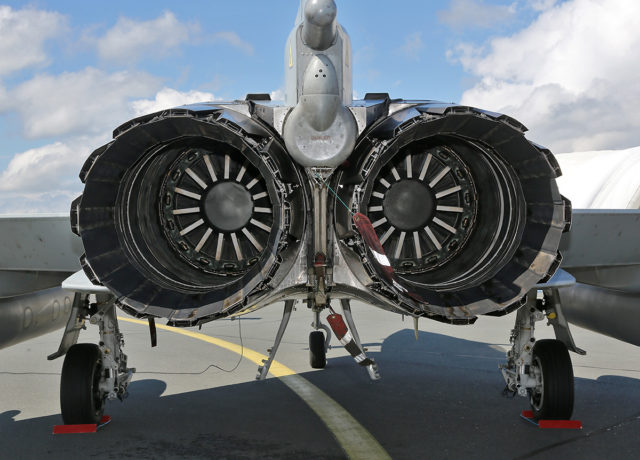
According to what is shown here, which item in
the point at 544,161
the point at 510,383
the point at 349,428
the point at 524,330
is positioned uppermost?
the point at 544,161

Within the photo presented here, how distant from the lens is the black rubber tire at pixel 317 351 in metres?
7.80

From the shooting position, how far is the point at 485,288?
3.52m

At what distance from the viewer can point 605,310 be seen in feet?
18.1

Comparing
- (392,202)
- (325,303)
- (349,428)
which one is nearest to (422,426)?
(349,428)

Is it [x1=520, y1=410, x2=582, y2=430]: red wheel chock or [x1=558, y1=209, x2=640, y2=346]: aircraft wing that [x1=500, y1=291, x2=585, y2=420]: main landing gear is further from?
[x1=558, y1=209, x2=640, y2=346]: aircraft wing

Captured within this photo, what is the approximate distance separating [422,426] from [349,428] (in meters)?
0.63

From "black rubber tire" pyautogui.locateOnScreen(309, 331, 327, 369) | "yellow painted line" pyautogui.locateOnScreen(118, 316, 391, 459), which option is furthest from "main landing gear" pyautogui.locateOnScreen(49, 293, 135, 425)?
"black rubber tire" pyautogui.locateOnScreen(309, 331, 327, 369)

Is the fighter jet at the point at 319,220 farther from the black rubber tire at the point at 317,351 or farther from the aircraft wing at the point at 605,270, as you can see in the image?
the black rubber tire at the point at 317,351

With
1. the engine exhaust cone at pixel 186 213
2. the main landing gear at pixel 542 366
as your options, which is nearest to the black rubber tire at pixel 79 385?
the engine exhaust cone at pixel 186 213

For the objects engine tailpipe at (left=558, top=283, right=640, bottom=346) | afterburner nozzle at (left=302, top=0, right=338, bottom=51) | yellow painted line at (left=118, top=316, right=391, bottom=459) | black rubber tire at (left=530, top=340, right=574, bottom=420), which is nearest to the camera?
afterburner nozzle at (left=302, top=0, right=338, bottom=51)

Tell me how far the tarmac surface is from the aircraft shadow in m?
0.01

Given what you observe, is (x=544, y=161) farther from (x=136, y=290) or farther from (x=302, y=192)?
(x=136, y=290)

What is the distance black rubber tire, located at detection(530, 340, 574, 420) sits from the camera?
480 cm

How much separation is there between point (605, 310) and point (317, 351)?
3697 mm
